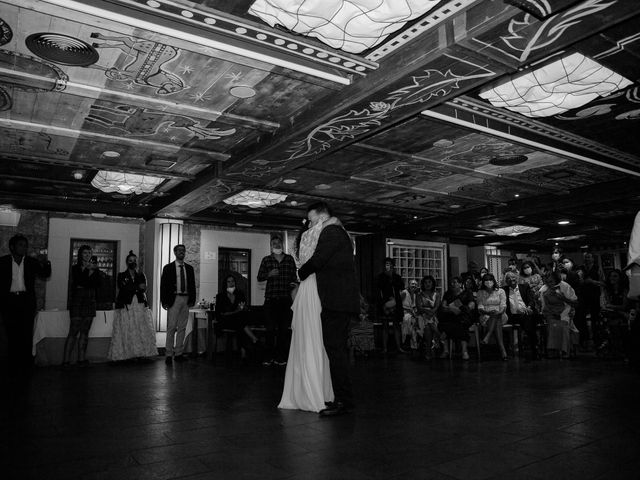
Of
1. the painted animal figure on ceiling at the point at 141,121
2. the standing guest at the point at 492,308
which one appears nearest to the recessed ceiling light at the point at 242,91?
the painted animal figure on ceiling at the point at 141,121

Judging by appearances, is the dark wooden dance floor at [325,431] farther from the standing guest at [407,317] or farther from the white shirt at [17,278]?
the standing guest at [407,317]

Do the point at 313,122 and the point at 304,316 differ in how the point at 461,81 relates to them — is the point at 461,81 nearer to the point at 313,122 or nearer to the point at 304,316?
the point at 313,122

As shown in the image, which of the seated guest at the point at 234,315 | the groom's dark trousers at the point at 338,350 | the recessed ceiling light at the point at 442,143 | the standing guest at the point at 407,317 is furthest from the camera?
the standing guest at the point at 407,317

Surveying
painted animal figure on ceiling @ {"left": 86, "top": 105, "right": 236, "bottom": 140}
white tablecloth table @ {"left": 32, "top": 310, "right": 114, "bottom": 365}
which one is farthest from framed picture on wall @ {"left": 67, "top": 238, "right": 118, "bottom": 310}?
painted animal figure on ceiling @ {"left": 86, "top": 105, "right": 236, "bottom": 140}

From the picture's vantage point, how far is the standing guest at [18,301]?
18.8 feet

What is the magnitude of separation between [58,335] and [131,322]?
98cm

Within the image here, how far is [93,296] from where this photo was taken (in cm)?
669

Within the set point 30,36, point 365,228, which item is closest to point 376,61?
point 30,36

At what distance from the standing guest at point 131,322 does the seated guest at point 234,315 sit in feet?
3.45

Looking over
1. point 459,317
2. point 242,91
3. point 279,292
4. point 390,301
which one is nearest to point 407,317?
point 390,301

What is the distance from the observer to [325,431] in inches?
105

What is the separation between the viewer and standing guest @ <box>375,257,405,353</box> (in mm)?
8398

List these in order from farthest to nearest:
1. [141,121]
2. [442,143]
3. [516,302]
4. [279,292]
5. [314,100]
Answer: [516,302] < [442,143] < [279,292] < [141,121] < [314,100]

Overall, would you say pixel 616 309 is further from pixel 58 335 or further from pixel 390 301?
pixel 58 335
